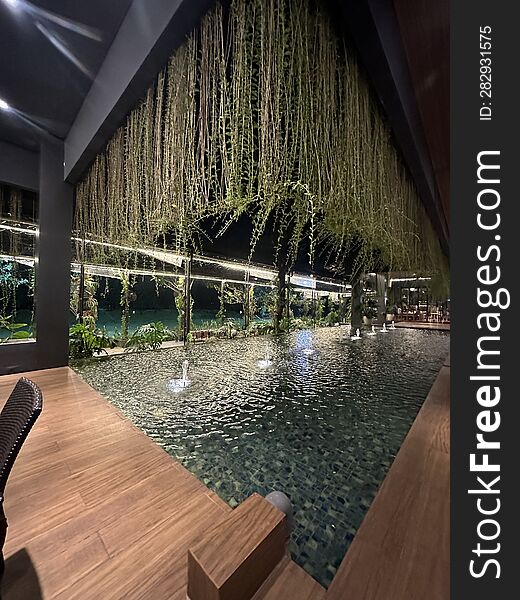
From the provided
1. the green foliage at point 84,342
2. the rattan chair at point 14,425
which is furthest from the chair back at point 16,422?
the green foliage at point 84,342

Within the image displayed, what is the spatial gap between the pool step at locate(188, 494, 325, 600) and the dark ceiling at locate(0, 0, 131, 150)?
3.23m

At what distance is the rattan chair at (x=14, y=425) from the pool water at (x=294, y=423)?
38.6 inches

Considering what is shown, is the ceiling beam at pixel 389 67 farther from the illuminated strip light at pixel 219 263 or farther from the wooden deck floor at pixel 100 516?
the illuminated strip light at pixel 219 263

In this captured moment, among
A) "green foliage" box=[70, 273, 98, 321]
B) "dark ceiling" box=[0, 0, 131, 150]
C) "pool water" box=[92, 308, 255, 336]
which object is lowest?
"pool water" box=[92, 308, 255, 336]

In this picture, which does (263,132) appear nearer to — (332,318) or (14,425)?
(14,425)

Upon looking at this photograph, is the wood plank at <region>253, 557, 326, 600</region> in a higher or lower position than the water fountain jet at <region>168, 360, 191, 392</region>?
higher

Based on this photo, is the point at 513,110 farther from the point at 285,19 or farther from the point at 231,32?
the point at 231,32

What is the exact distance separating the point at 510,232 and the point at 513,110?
0.29 metres

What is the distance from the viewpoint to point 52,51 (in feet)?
7.59

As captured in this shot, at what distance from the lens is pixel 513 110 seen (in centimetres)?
63

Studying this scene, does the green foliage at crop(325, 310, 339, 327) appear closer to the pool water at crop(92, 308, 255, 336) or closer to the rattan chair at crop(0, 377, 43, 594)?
the pool water at crop(92, 308, 255, 336)

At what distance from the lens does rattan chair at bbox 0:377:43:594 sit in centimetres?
85

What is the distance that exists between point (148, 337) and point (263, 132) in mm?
5479

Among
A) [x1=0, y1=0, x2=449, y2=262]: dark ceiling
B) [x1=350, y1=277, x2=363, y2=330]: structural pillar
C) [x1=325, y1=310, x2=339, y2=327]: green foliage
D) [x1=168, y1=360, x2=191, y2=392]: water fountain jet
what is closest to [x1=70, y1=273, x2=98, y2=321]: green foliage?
[x1=0, y1=0, x2=449, y2=262]: dark ceiling
